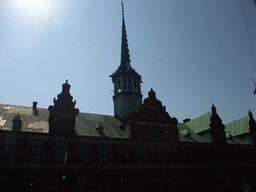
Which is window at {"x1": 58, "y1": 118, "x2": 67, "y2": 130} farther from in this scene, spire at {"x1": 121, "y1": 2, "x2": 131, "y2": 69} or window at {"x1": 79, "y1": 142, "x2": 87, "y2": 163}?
spire at {"x1": 121, "y1": 2, "x2": 131, "y2": 69}

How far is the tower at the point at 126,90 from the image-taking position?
43438 mm

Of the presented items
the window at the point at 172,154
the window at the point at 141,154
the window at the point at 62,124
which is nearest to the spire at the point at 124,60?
the window at the point at 141,154

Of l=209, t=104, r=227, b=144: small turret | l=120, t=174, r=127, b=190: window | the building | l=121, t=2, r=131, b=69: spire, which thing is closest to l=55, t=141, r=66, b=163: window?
the building

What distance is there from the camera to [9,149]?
27.5m

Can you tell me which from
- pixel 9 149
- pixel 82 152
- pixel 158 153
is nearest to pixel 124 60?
pixel 158 153

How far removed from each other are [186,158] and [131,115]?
40.8 ft

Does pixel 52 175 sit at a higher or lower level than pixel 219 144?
lower

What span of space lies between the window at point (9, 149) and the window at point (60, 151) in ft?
17.1

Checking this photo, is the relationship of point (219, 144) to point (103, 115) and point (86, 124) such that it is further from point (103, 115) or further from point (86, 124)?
point (86, 124)

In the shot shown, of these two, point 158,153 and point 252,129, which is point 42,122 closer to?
point 158,153

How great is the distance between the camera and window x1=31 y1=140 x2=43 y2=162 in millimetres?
28328

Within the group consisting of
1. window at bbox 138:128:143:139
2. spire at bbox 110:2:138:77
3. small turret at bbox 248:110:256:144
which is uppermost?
spire at bbox 110:2:138:77

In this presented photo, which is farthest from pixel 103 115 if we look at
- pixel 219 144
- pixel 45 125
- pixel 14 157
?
pixel 219 144

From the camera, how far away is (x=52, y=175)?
2786 cm
